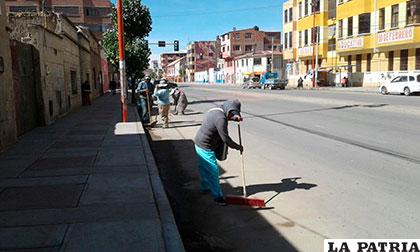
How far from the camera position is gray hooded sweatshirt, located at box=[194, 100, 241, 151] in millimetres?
6375

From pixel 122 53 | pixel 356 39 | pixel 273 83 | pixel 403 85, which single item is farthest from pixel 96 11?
pixel 122 53

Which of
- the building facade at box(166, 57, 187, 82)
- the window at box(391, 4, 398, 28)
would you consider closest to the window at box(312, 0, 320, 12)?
the window at box(391, 4, 398, 28)

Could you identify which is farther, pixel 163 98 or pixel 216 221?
pixel 163 98

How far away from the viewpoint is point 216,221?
586cm

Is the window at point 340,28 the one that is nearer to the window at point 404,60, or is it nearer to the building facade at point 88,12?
the window at point 404,60

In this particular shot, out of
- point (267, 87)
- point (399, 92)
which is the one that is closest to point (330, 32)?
point (267, 87)

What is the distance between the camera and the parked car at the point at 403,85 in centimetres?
3275

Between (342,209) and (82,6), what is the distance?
98667 mm

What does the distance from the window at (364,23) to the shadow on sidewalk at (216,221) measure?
139 ft

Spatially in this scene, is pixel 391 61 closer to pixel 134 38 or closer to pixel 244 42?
pixel 134 38

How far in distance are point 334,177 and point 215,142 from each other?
2.32 metres

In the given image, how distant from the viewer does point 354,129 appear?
1361 cm

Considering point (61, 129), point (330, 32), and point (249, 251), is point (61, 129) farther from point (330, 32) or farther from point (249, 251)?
point (330, 32)

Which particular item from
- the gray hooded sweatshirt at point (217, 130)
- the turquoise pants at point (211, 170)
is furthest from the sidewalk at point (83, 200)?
the gray hooded sweatshirt at point (217, 130)
